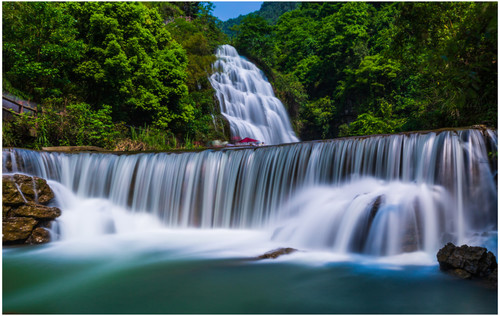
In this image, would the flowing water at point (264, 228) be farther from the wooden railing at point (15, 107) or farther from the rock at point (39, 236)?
the wooden railing at point (15, 107)

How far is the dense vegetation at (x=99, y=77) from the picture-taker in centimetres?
1580

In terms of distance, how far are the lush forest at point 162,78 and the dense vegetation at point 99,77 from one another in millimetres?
51

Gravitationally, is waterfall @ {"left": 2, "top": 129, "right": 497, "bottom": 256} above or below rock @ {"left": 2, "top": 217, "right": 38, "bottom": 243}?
above

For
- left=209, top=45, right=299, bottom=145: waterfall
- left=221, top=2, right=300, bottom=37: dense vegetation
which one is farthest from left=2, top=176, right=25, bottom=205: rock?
left=221, top=2, right=300, bottom=37: dense vegetation

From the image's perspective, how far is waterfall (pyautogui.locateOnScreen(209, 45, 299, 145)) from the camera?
76.4 feet

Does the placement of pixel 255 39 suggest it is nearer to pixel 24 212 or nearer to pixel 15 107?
pixel 15 107

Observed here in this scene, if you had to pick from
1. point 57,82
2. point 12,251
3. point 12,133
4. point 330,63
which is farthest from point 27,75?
point 330,63

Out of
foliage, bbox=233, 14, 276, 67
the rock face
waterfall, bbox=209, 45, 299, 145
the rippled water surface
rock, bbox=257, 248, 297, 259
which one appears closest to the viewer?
the rippled water surface

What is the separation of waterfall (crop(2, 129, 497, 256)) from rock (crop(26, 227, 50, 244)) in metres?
2.26

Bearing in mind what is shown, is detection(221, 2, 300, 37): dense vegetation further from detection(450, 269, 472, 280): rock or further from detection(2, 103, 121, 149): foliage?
detection(450, 269, 472, 280): rock

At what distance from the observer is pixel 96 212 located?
1085 cm

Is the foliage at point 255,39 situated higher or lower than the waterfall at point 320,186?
higher

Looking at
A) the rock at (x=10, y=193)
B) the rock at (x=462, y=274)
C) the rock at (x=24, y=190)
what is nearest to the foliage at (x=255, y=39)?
the rock at (x=24, y=190)

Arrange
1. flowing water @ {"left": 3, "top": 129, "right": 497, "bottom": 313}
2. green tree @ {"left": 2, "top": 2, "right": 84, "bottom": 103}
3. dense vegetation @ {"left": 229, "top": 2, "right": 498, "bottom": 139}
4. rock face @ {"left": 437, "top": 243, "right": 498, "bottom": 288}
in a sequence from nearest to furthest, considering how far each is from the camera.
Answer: flowing water @ {"left": 3, "top": 129, "right": 497, "bottom": 313}, rock face @ {"left": 437, "top": 243, "right": 498, "bottom": 288}, green tree @ {"left": 2, "top": 2, "right": 84, "bottom": 103}, dense vegetation @ {"left": 229, "top": 2, "right": 498, "bottom": 139}
